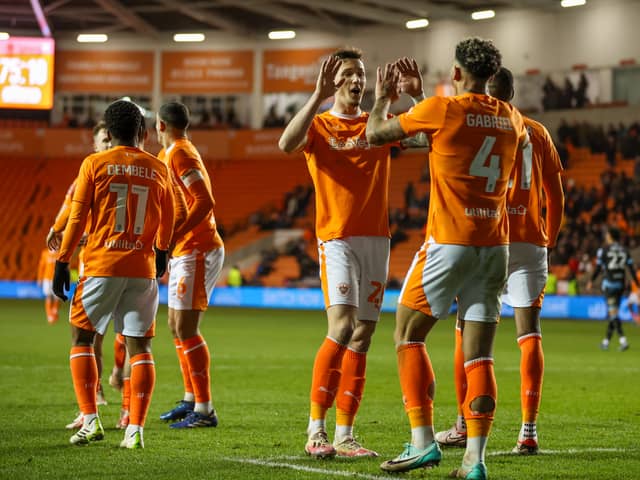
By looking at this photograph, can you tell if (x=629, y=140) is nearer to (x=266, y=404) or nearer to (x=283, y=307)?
(x=283, y=307)

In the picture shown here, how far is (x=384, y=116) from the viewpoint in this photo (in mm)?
5633

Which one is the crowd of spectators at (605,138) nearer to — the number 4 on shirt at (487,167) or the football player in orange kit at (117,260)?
the football player in orange kit at (117,260)

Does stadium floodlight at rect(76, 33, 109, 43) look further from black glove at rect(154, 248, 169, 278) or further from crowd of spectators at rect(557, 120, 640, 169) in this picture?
black glove at rect(154, 248, 169, 278)

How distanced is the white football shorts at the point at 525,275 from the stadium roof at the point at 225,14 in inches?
1157

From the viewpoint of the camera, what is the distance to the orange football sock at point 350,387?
6566 mm

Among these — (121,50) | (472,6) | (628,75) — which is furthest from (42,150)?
(628,75)

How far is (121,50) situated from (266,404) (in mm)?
35062

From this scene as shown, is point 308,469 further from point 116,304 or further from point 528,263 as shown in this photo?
point 528,263

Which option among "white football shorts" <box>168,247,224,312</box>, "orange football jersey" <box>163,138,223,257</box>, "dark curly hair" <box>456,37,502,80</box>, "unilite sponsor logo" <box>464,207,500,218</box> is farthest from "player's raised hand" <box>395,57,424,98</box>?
"white football shorts" <box>168,247,224,312</box>

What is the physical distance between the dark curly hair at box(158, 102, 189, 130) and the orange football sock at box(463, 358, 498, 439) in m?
3.36

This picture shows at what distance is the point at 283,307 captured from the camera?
31.7 meters

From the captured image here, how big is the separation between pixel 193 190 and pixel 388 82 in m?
2.34

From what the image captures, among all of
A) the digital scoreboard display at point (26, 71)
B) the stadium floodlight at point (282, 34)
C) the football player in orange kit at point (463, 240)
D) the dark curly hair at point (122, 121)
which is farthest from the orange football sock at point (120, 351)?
the stadium floodlight at point (282, 34)

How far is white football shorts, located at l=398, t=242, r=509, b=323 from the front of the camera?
18.2ft
